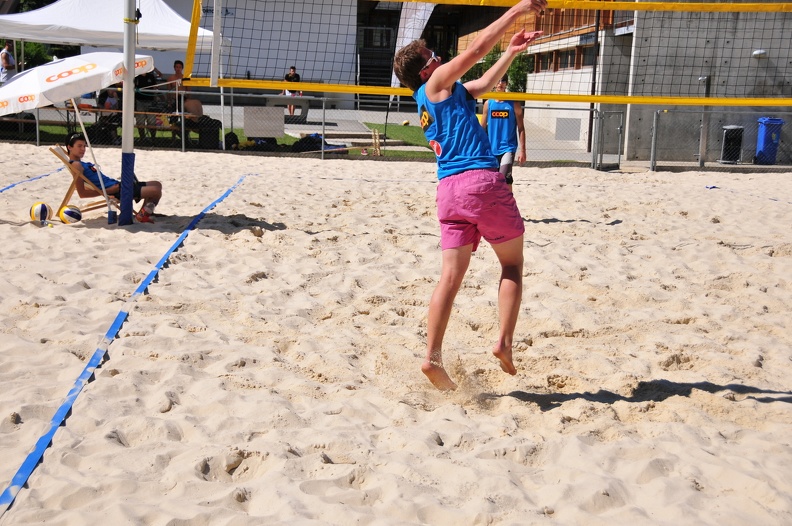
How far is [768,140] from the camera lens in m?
13.7

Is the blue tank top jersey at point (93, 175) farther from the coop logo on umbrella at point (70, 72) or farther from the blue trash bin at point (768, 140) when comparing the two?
the blue trash bin at point (768, 140)

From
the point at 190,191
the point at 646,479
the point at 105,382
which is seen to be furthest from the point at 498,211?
the point at 190,191

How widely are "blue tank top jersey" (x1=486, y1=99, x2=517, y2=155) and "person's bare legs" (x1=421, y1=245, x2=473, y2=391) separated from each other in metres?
3.42

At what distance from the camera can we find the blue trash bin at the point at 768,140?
44.7 feet

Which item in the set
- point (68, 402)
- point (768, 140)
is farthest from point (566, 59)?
point (68, 402)

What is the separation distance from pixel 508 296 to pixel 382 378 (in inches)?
26.7

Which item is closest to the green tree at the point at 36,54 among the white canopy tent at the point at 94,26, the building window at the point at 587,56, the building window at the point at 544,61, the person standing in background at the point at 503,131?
the white canopy tent at the point at 94,26

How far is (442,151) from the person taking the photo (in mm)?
3209

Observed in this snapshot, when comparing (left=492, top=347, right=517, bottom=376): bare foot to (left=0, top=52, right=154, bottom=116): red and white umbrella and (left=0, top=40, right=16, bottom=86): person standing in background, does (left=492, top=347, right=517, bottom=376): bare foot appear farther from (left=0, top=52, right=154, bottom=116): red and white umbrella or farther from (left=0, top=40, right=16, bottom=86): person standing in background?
(left=0, top=40, right=16, bottom=86): person standing in background

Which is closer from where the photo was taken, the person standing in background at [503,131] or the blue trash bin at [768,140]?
the person standing in background at [503,131]

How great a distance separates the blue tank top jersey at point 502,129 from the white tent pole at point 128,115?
287cm

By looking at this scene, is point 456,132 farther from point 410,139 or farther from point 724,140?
point 410,139

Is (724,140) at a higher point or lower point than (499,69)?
lower

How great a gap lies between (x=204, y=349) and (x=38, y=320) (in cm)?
94
